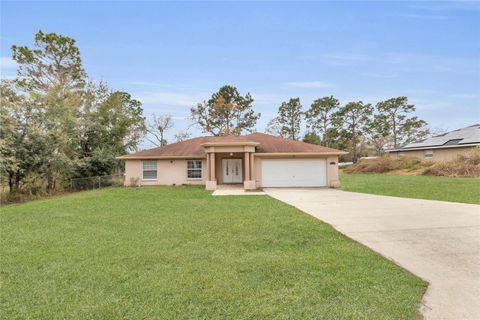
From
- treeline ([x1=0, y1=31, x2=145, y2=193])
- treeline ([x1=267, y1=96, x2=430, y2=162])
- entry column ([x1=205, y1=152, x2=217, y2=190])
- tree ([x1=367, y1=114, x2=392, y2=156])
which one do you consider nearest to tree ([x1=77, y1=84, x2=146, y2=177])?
treeline ([x1=0, y1=31, x2=145, y2=193])

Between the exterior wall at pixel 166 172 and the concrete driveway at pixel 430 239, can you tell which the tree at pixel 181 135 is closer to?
the exterior wall at pixel 166 172

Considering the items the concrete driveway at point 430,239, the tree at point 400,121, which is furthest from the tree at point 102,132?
the tree at point 400,121

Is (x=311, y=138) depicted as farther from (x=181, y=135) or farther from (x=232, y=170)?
(x=232, y=170)

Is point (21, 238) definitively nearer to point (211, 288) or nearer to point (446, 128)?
point (211, 288)

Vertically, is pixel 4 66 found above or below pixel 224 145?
above

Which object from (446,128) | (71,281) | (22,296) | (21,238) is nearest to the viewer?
(22,296)

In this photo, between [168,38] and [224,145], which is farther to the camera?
[224,145]

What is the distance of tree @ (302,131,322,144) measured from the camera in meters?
52.0

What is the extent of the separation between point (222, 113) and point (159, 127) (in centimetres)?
918

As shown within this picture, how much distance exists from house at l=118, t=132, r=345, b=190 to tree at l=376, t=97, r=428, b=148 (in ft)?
122

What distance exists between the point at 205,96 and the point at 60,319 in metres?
39.6

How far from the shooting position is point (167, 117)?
1612 inches

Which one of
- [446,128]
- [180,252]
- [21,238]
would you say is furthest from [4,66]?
[446,128]

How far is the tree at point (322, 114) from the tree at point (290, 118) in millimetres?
2307
